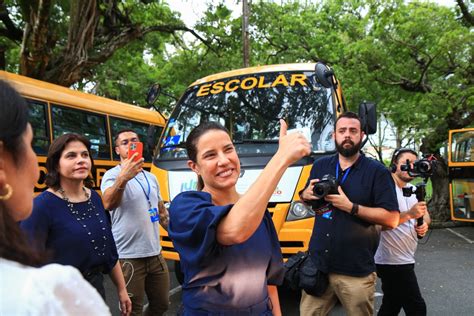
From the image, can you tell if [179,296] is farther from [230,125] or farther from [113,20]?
[113,20]

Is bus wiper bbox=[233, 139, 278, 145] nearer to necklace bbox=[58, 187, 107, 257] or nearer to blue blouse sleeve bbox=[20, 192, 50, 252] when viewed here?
necklace bbox=[58, 187, 107, 257]

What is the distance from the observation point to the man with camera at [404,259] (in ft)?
10.0

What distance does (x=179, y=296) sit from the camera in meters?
5.07

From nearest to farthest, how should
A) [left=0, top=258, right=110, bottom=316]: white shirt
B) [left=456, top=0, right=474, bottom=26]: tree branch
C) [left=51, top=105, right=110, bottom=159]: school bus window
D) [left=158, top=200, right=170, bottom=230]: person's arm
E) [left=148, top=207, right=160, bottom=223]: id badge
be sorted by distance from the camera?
[left=0, top=258, right=110, bottom=316]: white shirt < [left=148, top=207, right=160, bottom=223]: id badge < [left=158, top=200, right=170, bottom=230]: person's arm < [left=51, top=105, right=110, bottom=159]: school bus window < [left=456, top=0, right=474, bottom=26]: tree branch

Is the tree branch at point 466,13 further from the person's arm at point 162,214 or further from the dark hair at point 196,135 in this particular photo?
the dark hair at point 196,135

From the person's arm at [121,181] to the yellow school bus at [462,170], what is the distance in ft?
24.0

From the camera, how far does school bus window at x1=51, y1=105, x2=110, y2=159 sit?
661 cm

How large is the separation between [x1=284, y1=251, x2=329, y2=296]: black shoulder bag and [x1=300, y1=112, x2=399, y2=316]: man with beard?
0.04m

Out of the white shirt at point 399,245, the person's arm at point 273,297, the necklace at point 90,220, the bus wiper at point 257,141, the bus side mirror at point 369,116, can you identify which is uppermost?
the bus side mirror at point 369,116

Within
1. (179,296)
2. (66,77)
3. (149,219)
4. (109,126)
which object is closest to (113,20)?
(66,77)

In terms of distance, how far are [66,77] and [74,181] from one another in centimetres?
730

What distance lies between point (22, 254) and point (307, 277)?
2239 mm

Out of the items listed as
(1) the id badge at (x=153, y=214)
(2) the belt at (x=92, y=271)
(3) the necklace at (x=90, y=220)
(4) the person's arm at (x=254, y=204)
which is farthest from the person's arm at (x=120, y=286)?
(4) the person's arm at (x=254, y=204)

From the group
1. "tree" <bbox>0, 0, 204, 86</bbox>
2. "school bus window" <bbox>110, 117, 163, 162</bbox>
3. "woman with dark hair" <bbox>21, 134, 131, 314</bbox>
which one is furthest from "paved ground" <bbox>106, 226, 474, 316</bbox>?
"tree" <bbox>0, 0, 204, 86</bbox>
